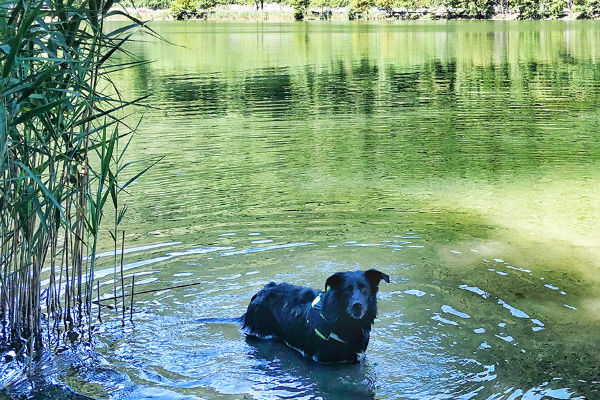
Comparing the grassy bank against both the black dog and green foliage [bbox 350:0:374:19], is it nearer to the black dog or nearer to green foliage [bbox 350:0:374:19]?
green foliage [bbox 350:0:374:19]

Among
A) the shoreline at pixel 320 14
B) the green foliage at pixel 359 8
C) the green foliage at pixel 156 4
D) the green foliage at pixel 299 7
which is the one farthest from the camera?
the green foliage at pixel 156 4

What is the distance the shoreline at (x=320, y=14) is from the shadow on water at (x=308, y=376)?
10799cm

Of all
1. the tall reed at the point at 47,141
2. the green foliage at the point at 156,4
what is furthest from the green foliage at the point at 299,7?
the tall reed at the point at 47,141

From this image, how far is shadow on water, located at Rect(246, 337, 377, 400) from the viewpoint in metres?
5.51

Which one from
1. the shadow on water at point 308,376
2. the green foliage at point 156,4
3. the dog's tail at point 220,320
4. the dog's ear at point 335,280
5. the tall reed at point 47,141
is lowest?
the shadow on water at point 308,376

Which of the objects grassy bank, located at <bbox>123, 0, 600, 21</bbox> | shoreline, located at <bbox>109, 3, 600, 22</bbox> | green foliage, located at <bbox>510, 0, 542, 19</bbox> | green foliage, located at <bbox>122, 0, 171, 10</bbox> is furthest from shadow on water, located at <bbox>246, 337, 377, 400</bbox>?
green foliage, located at <bbox>122, 0, 171, 10</bbox>

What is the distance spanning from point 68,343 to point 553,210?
24.0ft

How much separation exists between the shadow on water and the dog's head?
48 centimetres

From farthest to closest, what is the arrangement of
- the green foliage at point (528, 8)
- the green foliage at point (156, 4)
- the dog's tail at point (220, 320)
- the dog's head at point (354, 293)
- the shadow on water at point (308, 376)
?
the green foliage at point (156, 4)
the green foliage at point (528, 8)
the dog's tail at point (220, 320)
the dog's head at point (354, 293)
the shadow on water at point (308, 376)

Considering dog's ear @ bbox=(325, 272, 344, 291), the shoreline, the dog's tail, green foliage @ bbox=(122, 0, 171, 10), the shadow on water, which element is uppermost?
green foliage @ bbox=(122, 0, 171, 10)

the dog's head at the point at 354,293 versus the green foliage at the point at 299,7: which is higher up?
the green foliage at the point at 299,7

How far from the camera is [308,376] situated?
579 cm

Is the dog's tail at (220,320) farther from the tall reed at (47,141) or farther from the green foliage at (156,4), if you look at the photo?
the green foliage at (156,4)

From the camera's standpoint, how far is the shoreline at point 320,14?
11530 cm
